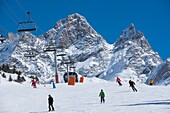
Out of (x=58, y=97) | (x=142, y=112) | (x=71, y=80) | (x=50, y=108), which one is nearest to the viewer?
(x=142, y=112)

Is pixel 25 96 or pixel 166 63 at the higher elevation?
pixel 166 63

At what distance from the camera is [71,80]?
50.3 metres

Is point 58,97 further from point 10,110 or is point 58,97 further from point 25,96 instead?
point 10,110

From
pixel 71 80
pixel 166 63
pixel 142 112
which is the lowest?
pixel 142 112

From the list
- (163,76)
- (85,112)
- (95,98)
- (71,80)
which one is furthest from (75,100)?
(163,76)

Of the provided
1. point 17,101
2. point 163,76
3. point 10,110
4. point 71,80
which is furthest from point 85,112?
point 163,76

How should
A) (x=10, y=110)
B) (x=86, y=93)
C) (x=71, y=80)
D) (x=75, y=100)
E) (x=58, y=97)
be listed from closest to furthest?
(x=10, y=110) → (x=75, y=100) → (x=58, y=97) → (x=86, y=93) → (x=71, y=80)

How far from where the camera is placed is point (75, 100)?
33.1 meters

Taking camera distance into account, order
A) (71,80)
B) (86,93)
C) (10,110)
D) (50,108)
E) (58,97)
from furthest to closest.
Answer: (71,80)
(86,93)
(58,97)
(10,110)
(50,108)

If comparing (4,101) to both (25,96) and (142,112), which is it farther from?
(142,112)

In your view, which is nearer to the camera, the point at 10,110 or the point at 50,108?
the point at 50,108

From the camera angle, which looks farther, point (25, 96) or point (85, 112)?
point (25, 96)

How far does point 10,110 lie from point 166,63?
543 ft

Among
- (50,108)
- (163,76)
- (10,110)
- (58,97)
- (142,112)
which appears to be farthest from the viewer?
(163,76)
